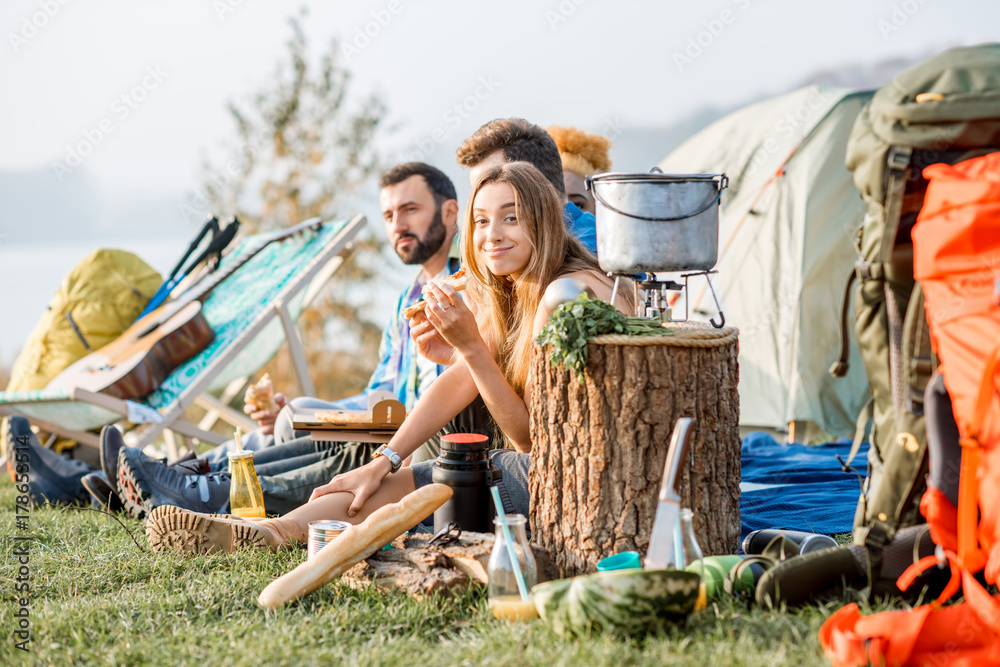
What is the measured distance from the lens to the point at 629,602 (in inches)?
68.4

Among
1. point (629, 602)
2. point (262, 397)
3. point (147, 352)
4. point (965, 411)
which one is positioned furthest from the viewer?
point (147, 352)

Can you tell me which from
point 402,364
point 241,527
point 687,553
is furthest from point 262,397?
point 687,553

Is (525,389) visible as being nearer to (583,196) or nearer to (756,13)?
(583,196)

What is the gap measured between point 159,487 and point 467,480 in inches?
48.2

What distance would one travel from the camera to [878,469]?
1.97m

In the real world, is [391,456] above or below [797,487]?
above

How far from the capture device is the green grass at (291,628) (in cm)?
171

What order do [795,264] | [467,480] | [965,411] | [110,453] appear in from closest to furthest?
[965,411]
[467,480]
[110,453]
[795,264]

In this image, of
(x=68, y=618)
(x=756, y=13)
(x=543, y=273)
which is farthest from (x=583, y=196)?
(x=756, y=13)

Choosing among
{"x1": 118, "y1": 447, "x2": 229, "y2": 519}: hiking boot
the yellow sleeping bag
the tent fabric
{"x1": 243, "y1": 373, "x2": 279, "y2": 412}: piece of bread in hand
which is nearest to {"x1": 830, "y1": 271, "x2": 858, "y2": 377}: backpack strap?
{"x1": 118, "y1": 447, "x2": 229, "y2": 519}: hiking boot

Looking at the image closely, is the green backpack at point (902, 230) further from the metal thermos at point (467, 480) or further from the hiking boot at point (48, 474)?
the hiking boot at point (48, 474)

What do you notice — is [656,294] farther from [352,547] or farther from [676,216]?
[352,547]

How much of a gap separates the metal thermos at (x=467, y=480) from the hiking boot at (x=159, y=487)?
103cm

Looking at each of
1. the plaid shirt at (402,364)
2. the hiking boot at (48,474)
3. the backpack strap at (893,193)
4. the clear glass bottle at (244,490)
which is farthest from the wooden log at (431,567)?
the hiking boot at (48,474)
